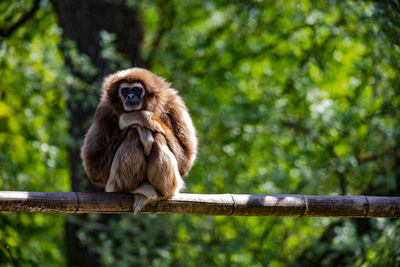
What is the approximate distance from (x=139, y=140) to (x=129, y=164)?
223mm

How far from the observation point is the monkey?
4715mm

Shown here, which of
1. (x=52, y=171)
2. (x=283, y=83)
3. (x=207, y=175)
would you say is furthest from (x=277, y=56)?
(x=52, y=171)

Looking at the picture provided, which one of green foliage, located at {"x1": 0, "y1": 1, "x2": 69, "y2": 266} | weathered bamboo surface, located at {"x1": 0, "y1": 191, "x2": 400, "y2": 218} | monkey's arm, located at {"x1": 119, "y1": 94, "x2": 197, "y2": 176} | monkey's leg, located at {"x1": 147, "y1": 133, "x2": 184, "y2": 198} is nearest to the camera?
weathered bamboo surface, located at {"x1": 0, "y1": 191, "x2": 400, "y2": 218}

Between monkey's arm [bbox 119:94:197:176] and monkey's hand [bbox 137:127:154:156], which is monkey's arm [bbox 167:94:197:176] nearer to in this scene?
monkey's arm [bbox 119:94:197:176]

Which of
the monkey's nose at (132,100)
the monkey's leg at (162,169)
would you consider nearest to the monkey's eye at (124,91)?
the monkey's nose at (132,100)

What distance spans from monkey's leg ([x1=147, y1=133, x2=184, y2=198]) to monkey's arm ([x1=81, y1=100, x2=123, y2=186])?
0.37 metres

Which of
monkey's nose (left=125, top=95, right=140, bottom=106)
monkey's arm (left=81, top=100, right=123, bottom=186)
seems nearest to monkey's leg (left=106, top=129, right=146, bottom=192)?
monkey's arm (left=81, top=100, right=123, bottom=186)

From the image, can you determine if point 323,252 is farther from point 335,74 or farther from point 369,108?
point 335,74

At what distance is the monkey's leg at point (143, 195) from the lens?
4480 mm

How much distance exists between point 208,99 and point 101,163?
12.8 ft

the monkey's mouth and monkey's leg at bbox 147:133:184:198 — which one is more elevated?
the monkey's mouth

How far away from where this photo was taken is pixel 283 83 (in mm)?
9516

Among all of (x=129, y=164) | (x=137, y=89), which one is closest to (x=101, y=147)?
(x=129, y=164)

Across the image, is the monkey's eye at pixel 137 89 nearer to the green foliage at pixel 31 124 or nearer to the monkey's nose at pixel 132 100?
the monkey's nose at pixel 132 100
